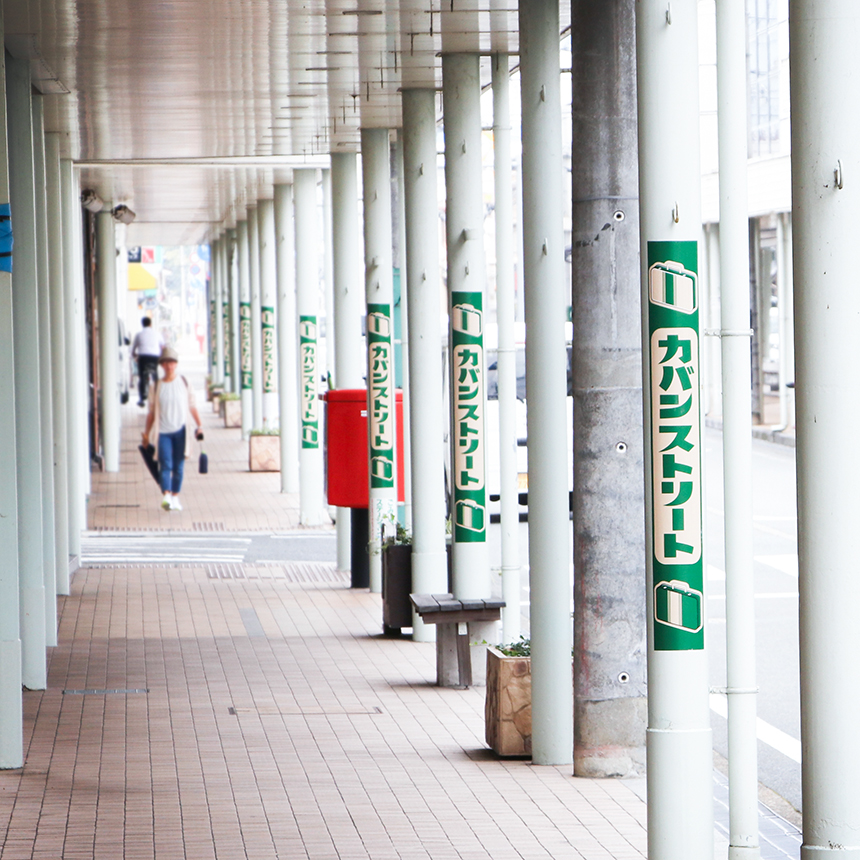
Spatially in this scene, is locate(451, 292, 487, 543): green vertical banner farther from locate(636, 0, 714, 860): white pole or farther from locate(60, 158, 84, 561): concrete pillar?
locate(60, 158, 84, 561): concrete pillar

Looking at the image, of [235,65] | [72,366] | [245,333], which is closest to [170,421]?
[72,366]

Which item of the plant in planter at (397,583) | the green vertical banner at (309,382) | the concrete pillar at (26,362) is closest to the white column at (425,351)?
the plant in planter at (397,583)

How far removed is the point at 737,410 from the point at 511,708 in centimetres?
277

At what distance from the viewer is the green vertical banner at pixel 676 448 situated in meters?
5.46

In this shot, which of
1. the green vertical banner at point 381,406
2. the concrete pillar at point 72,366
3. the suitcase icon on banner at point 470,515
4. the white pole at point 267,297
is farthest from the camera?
the white pole at point 267,297

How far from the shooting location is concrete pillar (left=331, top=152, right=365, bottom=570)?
48.2 feet

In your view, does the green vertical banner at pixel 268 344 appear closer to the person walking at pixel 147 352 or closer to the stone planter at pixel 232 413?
the stone planter at pixel 232 413

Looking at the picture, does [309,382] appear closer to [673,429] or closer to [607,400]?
[607,400]

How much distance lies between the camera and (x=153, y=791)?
7379 millimetres

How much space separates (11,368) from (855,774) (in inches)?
191

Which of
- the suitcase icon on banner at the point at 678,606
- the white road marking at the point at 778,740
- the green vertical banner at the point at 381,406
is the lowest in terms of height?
the white road marking at the point at 778,740

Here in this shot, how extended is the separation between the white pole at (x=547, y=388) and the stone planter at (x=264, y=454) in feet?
58.4

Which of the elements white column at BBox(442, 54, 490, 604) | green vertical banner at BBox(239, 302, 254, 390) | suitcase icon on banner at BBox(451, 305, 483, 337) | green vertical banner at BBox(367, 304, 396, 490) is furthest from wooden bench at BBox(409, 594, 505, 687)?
green vertical banner at BBox(239, 302, 254, 390)

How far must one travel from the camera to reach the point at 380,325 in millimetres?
13102
